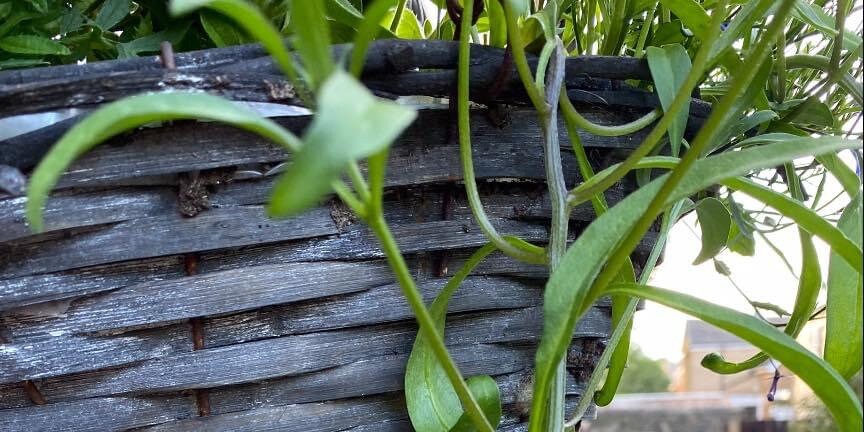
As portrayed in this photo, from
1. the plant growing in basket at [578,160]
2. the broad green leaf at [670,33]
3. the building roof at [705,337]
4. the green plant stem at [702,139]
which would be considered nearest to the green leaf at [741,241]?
the plant growing in basket at [578,160]

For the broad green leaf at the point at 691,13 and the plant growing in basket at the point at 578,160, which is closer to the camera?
the plant growing in basket at the point at 578,160

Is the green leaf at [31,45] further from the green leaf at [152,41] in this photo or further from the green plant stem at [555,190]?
the green plant stem at [555,190]

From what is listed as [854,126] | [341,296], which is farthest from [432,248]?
[854,126]

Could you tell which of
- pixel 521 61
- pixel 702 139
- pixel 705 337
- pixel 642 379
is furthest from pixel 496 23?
pixel 642 379

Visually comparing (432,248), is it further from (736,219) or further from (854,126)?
(854,126)

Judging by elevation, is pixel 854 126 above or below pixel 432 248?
above

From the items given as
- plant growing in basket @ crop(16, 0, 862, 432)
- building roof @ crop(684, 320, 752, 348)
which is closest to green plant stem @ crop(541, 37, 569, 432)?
plant growing in basket @ crop(16, 0, 862, 432)

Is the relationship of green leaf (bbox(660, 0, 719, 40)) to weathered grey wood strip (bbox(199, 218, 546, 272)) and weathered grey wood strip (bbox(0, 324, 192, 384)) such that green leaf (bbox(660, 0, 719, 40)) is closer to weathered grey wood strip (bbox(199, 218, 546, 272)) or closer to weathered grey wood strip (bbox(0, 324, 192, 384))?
weathered grey wood strip (bbox(199, 218, 546, 272))
